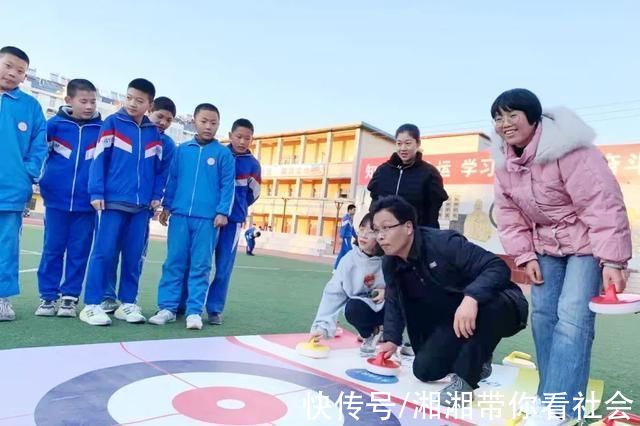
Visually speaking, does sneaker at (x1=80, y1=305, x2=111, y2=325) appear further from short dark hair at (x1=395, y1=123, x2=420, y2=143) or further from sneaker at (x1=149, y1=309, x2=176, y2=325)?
short dark hair at (x1=395, y1=123, x2=420, y2=143)

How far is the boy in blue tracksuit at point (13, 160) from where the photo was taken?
283cm

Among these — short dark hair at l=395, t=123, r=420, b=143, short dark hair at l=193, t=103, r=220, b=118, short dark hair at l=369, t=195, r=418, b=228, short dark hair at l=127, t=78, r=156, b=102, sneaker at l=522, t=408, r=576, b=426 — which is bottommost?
sneaker at l=522, t=408, r=576, b=426

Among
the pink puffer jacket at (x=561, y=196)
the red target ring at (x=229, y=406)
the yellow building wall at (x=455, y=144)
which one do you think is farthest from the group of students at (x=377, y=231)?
the yellow building wall at (x=455, y=144)

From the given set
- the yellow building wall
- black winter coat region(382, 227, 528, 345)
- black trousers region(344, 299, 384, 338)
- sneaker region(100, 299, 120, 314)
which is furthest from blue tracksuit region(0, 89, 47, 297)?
the yellow building wall

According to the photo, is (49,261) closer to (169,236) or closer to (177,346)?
(169,236)

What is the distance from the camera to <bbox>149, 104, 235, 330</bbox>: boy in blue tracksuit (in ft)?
10.7

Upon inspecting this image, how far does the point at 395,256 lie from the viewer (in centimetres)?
226

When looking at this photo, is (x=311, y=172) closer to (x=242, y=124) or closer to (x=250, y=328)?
(x=242, y=124)

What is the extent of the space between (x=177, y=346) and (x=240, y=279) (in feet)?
13.7

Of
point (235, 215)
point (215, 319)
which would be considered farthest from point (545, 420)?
point (235, 215)

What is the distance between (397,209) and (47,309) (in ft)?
7.80

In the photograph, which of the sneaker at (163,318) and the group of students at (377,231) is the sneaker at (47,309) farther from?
the sneaker at (163,318)

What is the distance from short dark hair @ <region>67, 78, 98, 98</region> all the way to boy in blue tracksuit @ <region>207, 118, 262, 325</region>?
100 centimetres

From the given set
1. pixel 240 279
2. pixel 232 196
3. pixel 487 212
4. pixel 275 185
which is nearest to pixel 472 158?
pixel 487 212
